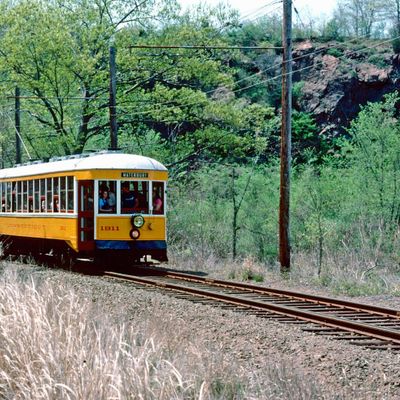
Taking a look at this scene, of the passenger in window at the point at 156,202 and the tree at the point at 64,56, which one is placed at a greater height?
the tree at the point at 64,56

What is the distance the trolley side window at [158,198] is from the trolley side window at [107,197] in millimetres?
978

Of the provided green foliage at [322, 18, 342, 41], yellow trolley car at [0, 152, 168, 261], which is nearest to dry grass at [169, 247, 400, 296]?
yellow trolley car at [0, 152, 168, 261]

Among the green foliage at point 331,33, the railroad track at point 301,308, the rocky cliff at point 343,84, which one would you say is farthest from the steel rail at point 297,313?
the green foliage at point 331,33

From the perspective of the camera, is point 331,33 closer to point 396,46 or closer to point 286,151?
point 396,46

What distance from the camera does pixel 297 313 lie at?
13211 mm

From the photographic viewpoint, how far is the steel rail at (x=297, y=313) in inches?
438

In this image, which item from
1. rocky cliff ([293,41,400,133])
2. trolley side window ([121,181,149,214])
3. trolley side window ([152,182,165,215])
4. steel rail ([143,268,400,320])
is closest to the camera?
steel rail ([143,268,400,320])

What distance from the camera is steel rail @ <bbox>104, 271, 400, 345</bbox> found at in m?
11.1

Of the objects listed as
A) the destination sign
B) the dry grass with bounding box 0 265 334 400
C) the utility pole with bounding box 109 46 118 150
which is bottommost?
the dry grass with bounding box 0 265 334 400

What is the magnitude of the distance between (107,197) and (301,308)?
7.98m

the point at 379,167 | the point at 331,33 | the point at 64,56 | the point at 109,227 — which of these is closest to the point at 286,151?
the point at 109,227

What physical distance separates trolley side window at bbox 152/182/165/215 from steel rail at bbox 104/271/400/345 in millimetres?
3099

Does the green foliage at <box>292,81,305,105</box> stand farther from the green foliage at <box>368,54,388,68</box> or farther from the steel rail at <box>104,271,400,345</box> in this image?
the steel rail at <box>104,271,400,345</box>

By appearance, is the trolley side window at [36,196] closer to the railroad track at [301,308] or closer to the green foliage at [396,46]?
the railroad track at [301,308]
